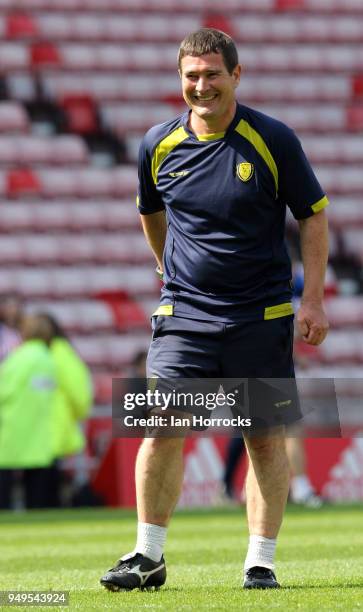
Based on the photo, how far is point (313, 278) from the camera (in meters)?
5.11

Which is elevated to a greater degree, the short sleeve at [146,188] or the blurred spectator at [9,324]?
the short sleeve at [146,188]

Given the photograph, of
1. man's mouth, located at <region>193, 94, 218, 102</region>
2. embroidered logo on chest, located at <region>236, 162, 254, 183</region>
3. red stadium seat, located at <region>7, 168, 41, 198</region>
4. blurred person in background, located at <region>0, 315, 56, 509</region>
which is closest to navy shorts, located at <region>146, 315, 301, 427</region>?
embroidered logo on chest, located at <region>236, 162, 254, 183</region>

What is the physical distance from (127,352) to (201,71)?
11269mm

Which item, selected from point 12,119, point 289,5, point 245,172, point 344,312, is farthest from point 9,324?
point 289,5

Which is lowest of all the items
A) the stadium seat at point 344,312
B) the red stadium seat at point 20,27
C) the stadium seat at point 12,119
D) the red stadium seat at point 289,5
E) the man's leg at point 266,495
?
the stadium seat at point 344,312

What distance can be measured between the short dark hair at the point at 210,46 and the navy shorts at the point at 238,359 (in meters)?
0.90

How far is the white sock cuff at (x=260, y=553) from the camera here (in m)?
5.13

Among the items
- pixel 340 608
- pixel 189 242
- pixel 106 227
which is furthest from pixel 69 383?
pixel 340 608

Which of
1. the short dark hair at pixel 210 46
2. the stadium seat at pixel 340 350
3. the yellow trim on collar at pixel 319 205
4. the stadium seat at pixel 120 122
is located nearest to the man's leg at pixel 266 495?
the yellow trim on collar at pixel 319 205

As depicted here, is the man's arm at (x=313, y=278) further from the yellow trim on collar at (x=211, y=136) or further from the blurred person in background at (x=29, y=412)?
the blurred person in background at (x=29, y=412)

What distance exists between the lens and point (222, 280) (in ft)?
16.7

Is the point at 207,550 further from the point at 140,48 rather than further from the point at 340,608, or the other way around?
the point at 140,48

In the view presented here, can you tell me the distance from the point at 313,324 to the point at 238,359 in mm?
291

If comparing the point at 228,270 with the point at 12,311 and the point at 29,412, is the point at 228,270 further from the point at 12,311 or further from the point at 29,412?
the point at 12,311
